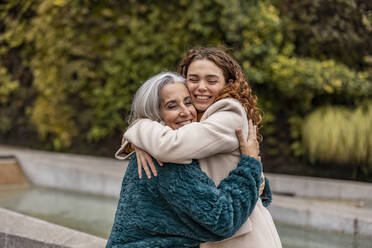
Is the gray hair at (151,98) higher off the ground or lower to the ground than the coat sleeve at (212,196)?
higher

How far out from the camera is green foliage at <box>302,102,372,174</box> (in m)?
5.09

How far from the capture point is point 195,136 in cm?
145

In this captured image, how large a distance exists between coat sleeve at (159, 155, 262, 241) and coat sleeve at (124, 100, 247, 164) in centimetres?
7

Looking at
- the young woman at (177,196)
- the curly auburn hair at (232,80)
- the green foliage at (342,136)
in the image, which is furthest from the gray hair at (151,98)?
the green foliage at (342,136)

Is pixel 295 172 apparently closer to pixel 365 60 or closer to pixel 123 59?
pixel 365 60

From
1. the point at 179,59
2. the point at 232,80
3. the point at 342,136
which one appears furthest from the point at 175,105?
the point at 179,59

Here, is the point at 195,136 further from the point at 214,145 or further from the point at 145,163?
the point at 145,163

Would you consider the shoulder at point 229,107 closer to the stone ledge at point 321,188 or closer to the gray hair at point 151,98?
the gray hair at point 151,98

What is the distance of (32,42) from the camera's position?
7961 millimetres

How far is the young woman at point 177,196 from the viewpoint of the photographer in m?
1.43

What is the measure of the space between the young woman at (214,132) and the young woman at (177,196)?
6cm

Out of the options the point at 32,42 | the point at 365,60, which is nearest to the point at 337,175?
the point at 365,60

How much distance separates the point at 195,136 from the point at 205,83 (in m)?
0.39

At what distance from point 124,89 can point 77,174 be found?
2118 mm
